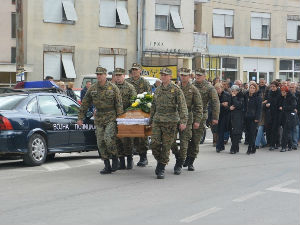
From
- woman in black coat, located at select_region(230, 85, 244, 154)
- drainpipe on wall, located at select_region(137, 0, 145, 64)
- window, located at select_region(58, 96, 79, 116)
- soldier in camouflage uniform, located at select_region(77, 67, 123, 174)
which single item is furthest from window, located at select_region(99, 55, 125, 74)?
soldier in camouflage uniform, located at select_region(77, 67, 123, 174)

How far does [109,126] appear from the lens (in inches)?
447

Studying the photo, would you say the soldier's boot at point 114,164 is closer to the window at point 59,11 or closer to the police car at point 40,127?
the police car at point 40,127

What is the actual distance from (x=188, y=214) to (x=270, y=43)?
3501 cm

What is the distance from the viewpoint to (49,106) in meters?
13.1

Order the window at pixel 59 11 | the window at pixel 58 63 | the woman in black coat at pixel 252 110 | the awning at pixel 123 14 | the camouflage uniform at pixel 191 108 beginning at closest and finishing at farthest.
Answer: the camouflage uniform at pixel 191 108 → the woman in black coat at pixel 252 110 → the window at pixel 59 11 → the window at pixel 58 63 → the awning at pixel 123 14

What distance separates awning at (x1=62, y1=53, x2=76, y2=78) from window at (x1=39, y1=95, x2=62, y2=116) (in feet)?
58.5

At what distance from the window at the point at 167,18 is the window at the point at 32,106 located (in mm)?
22416

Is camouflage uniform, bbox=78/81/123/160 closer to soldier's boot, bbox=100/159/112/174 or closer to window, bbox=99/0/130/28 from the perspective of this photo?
soldier's boot, bbox=100/159/112/174

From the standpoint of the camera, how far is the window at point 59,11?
100 feet

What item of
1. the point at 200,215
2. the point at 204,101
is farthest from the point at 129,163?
the point at 200,215

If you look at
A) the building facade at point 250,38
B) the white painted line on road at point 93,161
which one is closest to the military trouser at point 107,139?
the white painted line on road at point 93,161

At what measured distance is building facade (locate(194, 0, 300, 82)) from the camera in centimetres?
3909

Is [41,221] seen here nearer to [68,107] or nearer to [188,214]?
[188,214]

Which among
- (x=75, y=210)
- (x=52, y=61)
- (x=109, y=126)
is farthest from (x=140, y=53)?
(x=75, y=210)
